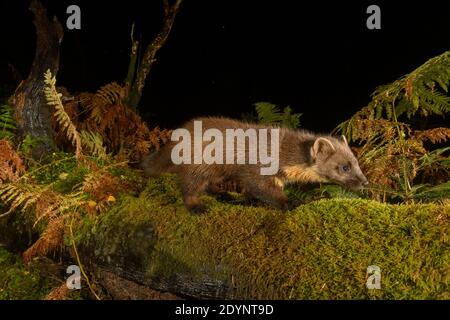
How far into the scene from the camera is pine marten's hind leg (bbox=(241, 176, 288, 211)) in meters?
5.25

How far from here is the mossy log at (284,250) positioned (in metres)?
3.67

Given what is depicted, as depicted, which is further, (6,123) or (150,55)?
(150,55)

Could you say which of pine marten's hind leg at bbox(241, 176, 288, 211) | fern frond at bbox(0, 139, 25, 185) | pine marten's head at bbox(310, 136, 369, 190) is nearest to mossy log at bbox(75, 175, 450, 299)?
pine marten's hind leg at bbox(241, 176, 288, 211)

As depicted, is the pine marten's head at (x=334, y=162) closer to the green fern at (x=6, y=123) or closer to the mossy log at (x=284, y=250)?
the mossy log at (x=284, y=250)

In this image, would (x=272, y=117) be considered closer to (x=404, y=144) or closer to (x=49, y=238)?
(x=404, y=144)

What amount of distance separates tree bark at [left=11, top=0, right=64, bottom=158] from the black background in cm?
534

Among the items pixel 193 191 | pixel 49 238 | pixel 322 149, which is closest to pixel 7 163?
pixel 49 238

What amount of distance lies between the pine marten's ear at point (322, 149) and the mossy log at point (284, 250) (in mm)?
1423

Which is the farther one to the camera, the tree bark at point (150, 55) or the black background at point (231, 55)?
the black background at point (231, 55)

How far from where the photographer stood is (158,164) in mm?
5652

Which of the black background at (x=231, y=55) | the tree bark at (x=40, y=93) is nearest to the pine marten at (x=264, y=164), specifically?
the tree bark at (x=40, y=93)

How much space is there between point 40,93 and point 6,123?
0.60 m

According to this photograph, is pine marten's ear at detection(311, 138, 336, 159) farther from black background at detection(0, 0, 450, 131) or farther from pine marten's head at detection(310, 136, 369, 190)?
black background at detection(0, 0, 450, 131)
